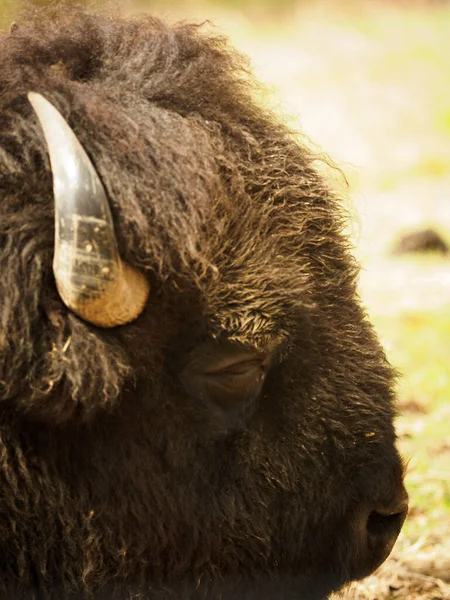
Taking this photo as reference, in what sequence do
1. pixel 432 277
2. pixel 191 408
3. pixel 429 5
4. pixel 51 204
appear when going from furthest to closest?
1. pixel 429 5
2. pixel 432 277
3. pixel 191 408
4. pixel 51 204

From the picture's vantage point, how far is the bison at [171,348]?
3.01 m

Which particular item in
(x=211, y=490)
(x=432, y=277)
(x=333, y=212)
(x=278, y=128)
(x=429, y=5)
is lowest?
(x=211, y=490)

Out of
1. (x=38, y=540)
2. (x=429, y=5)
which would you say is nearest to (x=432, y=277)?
(x=38, y=540)

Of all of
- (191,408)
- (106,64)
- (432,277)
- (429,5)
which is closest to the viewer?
(191,408)

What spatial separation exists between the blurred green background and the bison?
625mm

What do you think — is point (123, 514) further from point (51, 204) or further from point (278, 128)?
point (278, 128)

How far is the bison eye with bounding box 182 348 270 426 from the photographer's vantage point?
3217mm

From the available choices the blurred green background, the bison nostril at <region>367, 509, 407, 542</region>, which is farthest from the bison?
the blurred green background

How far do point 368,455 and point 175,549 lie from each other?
71cm

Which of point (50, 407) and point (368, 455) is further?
point (368, 455)

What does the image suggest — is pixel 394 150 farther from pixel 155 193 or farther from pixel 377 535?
pixel 155 193

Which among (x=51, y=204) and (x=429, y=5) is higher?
(x=429, y=5)

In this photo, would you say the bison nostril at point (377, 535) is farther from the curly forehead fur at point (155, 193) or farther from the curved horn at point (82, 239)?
the curved horn at point (82, 239)

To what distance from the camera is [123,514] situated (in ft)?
10.8
